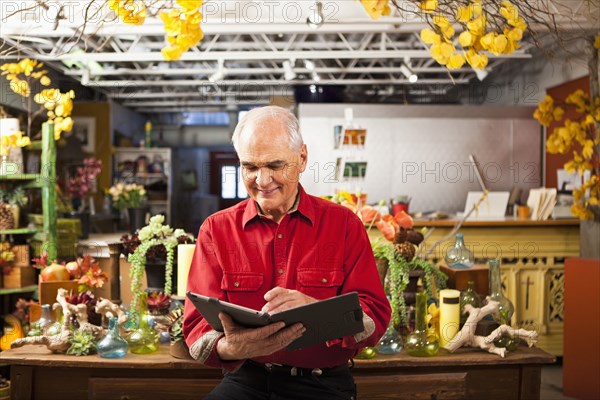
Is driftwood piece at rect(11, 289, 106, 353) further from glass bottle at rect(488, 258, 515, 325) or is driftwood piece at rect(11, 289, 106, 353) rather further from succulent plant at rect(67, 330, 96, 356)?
glass bottle at rect(488, 258, 515, 325)

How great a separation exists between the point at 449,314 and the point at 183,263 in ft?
3.83

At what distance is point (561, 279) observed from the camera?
6117mm

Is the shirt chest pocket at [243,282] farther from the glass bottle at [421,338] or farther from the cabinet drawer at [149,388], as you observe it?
the glass bottle at [421,338]

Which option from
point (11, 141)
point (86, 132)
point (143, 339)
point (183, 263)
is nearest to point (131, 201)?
point (86, 132)

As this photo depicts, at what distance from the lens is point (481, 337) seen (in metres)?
2.76

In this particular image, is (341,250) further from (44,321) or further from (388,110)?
(388,110)

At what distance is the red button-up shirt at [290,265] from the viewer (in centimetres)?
221

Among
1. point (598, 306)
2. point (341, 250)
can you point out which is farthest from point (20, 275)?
point (598, 306)

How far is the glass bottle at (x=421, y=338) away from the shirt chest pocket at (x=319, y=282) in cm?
66

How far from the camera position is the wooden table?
2621mm

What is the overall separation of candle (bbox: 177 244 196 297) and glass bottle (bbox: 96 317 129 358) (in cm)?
33

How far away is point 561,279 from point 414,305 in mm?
3596

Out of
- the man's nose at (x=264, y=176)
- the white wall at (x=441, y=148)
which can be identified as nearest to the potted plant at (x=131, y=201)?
the white wall at (x=441, y=148)

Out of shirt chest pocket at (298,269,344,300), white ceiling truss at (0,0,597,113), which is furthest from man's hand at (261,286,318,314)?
white ceiling truss at (0,0,597,113)
